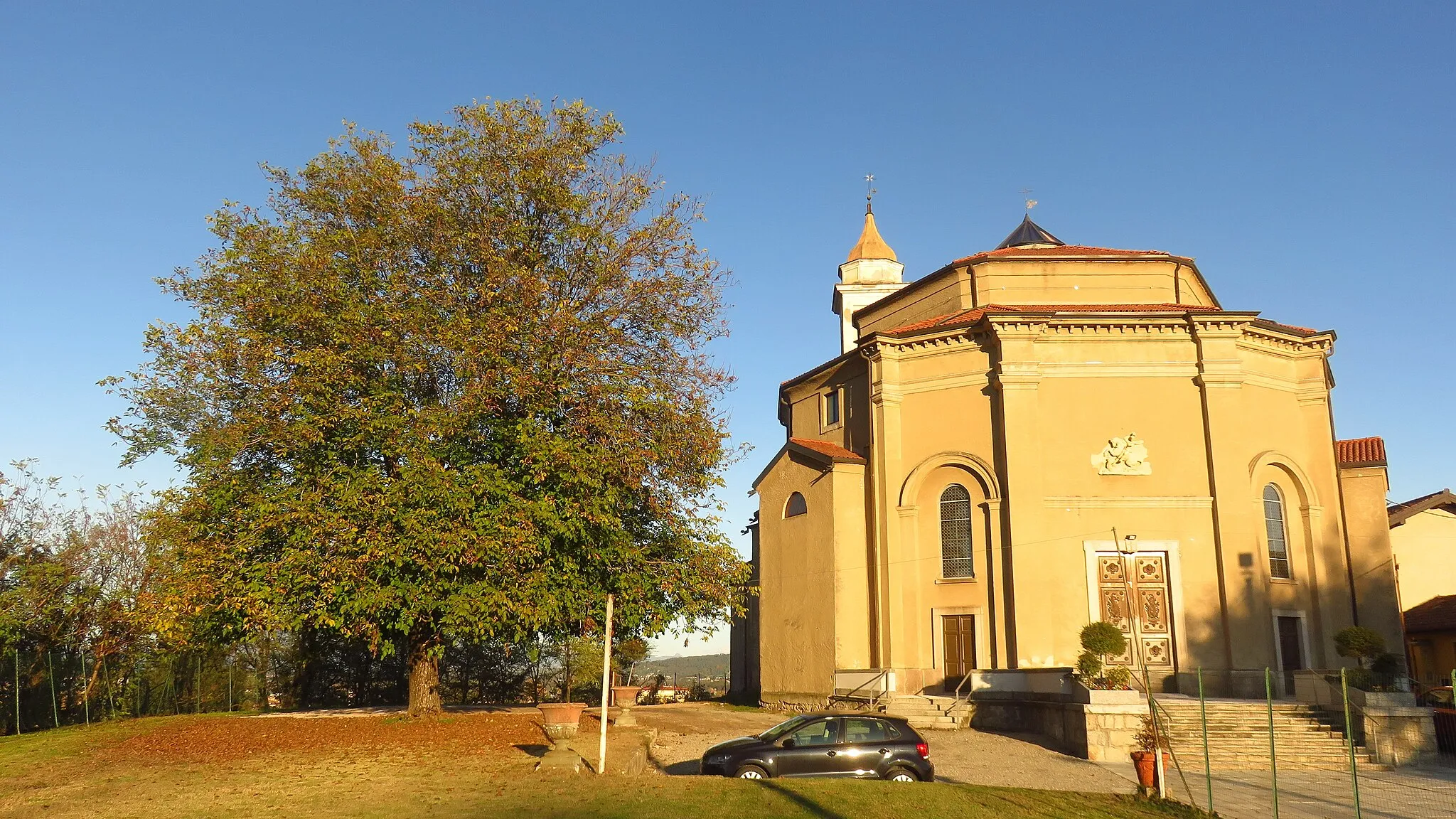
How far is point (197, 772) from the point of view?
15195 millimetres

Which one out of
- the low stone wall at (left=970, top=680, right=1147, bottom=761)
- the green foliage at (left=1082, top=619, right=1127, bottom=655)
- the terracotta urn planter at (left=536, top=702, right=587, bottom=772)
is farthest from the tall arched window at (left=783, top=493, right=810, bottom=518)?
the terracotta urn planter at (left=536, top=702, right=587, bottom=772)

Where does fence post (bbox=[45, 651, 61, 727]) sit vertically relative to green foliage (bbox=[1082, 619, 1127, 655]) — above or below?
below

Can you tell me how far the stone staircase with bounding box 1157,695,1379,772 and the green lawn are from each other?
236 inches

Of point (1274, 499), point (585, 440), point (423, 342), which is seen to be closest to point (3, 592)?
point (423, 342)

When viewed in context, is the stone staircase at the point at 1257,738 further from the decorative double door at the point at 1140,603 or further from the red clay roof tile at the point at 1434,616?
the red clay roof tile at the point at 1434,616

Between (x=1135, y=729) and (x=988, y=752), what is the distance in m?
2.80

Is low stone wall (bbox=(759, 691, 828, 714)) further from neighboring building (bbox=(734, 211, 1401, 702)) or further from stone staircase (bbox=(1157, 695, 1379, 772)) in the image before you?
stone staircase (bbox=(1157, 695, 1379, 772))

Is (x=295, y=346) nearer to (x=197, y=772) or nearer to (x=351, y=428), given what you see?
(x=351, y=428)

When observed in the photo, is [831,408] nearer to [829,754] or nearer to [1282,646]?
[1282,646]

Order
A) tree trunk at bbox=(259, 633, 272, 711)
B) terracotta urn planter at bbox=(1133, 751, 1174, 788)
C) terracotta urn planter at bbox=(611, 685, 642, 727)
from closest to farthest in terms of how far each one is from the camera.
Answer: terracotta urn planter at bbox=(1133, 751, 1174, 788) < terracotta urn planter at bbox=(611, 685, 642, 727) < tree trunk at bbox=(259, 633, 272, 711)

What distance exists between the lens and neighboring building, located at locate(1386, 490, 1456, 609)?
112 feet

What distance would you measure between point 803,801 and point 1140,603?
51.0 ft

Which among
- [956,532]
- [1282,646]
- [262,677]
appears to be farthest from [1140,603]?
[262,677]

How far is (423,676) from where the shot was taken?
2152cm
